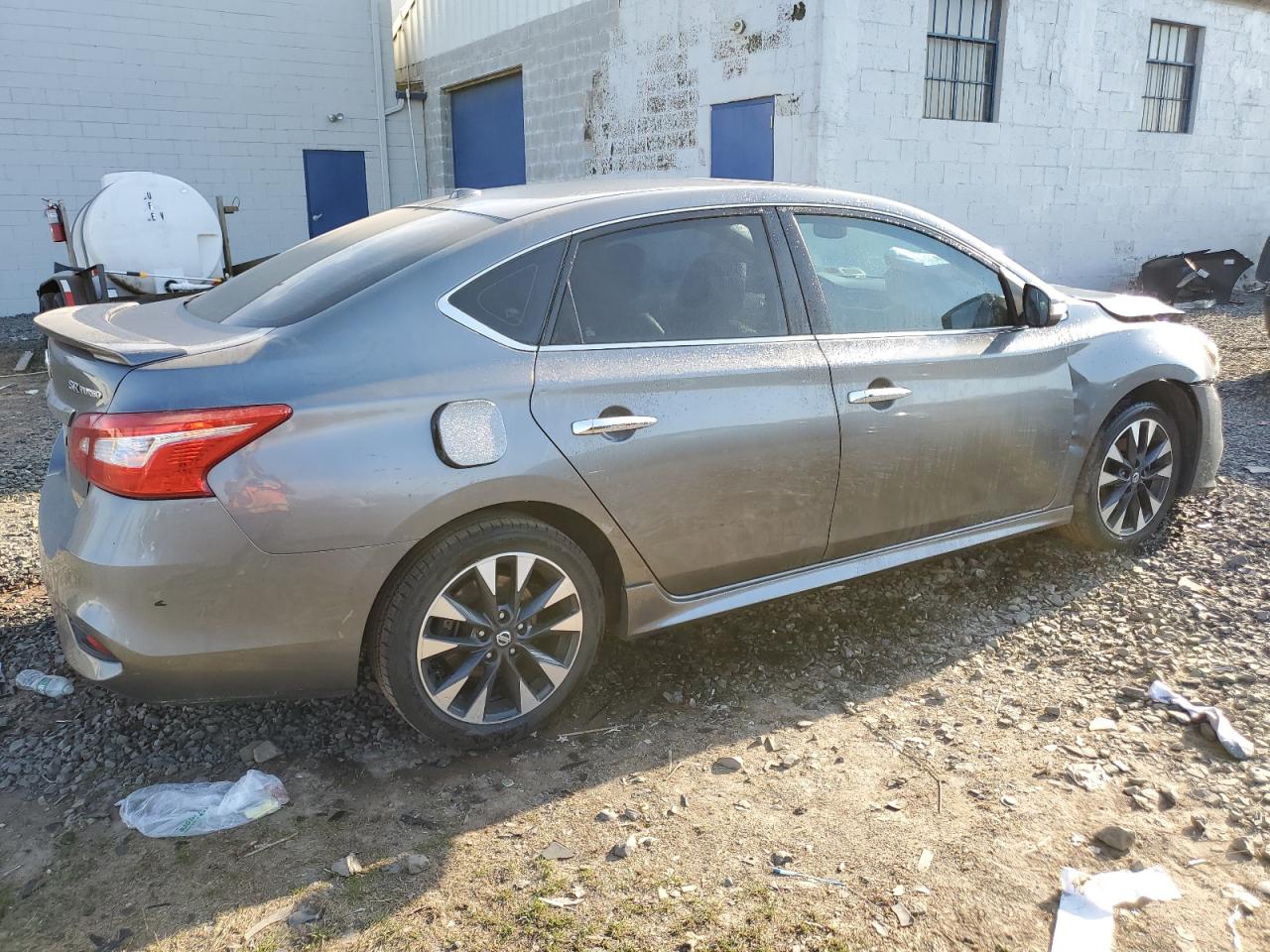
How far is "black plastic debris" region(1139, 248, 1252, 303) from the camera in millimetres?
13133

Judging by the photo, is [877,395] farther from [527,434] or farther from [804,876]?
[804,876]

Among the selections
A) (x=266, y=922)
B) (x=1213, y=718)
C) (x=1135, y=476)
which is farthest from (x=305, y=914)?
(x=1135, y=476)

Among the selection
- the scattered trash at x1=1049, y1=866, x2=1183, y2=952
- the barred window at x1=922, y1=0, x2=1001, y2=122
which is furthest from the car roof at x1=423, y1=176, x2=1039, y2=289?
the barred window at x1=922, y1=0, x2=1001, y2=122

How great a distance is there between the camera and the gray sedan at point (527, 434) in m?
2.53

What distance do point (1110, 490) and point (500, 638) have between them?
283cm

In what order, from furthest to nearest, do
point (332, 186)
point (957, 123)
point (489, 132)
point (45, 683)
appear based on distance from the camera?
1. point (332, 186)
2. point (489, 132)
3. point (957, 123)
4. point (45, 683)

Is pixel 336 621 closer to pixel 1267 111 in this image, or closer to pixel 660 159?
pixel 660 159

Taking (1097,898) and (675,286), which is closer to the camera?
(1097,898)

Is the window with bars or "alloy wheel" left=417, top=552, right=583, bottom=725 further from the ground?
the window with bars

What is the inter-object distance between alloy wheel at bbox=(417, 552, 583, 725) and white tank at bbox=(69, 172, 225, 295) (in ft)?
24.8

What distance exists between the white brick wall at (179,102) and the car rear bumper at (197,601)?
13776mm

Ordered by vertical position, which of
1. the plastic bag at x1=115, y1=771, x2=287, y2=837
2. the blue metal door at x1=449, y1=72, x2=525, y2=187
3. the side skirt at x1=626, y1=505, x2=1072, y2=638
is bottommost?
the plastic bag at x1=115, y1=771, x2=287, y2=837

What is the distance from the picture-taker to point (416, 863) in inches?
101

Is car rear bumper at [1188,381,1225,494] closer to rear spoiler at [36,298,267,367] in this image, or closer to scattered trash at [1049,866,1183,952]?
scattered trash at [1049,866,1183,952]
